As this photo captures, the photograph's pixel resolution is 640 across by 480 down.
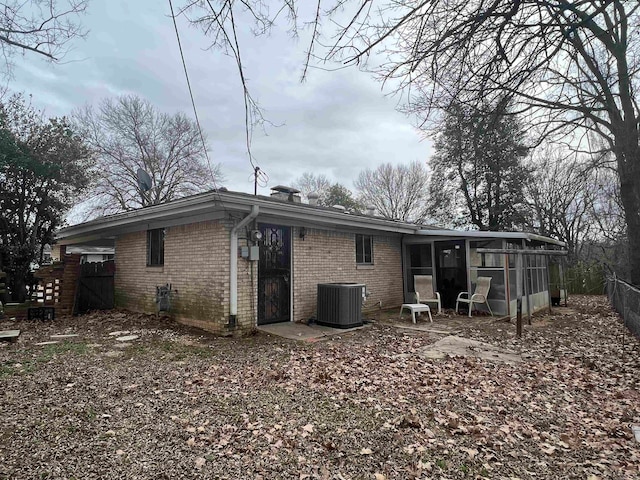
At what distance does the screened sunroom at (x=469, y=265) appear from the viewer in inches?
400

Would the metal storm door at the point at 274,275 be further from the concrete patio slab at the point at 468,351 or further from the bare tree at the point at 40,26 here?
the bare tree at the point at 40,26

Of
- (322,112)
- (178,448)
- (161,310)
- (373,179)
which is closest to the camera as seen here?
(178,448)

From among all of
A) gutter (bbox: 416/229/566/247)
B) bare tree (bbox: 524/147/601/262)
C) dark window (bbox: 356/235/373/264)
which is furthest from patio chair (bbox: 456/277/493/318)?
bare tree (bbox: 524/147/601/262)

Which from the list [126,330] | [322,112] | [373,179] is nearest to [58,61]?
[322,112]

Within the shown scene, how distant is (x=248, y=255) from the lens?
726cm

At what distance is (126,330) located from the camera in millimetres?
7520

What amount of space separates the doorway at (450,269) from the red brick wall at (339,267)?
1272 millimetres

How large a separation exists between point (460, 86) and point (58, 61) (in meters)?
6.08

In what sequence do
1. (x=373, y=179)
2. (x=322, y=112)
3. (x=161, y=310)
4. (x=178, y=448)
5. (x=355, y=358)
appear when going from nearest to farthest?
(x=178, y=448) → (x=322, y=112) → (x=355, y=358) → (x=161, y=310) → (x=373, y=179)

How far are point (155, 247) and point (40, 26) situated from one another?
16.3 ft

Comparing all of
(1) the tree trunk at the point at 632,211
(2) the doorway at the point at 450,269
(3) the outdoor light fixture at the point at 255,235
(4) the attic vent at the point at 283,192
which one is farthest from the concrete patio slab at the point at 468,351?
(4) the attic vent at the point at 283,192

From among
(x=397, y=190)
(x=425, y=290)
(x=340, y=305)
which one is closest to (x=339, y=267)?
(x=340, y=305)

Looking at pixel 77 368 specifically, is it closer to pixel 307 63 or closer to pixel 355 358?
pixel 355 358

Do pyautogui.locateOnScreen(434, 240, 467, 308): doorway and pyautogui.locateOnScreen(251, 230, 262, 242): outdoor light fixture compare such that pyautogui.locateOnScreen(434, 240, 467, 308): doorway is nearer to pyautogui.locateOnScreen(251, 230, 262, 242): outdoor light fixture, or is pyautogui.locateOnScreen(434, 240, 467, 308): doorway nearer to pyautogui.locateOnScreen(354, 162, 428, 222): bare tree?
pyautogui.locateOnScreen(251, 230, 262, 242): outdoor light fixture
